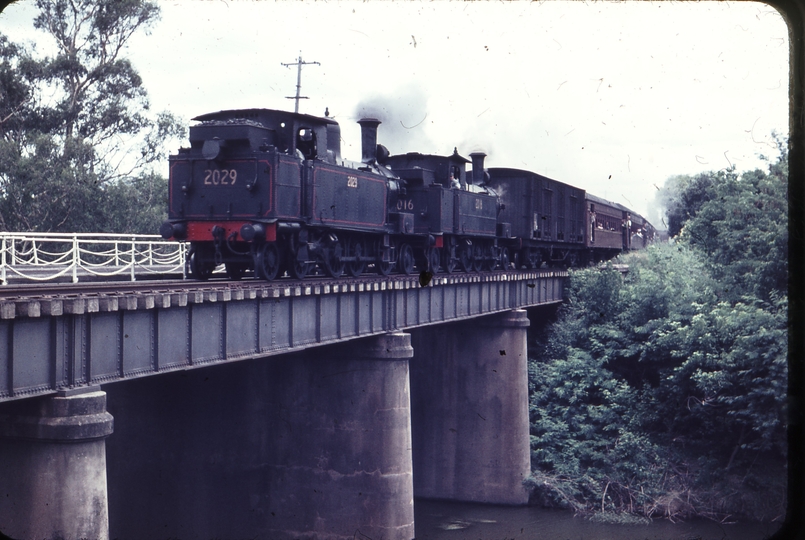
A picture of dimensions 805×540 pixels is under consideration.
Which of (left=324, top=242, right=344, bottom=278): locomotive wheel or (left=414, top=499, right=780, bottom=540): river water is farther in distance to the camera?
(left=414, top=499, right=780, bottom=540): river water

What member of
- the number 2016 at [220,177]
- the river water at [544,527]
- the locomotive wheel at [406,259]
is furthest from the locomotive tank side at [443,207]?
the number 2016 at [220,177]

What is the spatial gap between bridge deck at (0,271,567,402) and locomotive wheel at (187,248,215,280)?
127 inches

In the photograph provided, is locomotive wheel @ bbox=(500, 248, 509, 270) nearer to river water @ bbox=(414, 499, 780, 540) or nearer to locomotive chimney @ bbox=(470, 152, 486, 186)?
locomotive chimney @ bbox=(470, 152, 486, 186)

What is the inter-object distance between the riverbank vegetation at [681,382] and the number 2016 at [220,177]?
16.2m

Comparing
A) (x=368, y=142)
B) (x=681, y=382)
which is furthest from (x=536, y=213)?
(x=368, y=142)

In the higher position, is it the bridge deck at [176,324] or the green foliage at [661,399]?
the bridge deck at [176,324]

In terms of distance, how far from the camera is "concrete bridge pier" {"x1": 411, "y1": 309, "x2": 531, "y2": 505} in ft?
95.3

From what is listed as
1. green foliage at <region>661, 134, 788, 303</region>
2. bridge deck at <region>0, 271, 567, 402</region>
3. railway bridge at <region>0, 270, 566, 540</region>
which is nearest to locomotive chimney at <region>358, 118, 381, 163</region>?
railway bridge at <region>0, 270, 566, 540</region>

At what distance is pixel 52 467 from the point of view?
10875mm

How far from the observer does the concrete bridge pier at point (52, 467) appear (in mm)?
10703

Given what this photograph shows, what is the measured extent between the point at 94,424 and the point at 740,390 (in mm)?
21746

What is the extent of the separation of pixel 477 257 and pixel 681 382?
8.28 metres

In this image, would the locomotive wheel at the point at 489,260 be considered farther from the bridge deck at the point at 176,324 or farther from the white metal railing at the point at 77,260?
the white metal railing at the point at 77,260

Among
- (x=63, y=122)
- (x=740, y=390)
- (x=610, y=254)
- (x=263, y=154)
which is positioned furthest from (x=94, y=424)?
(x=610, y=254)
